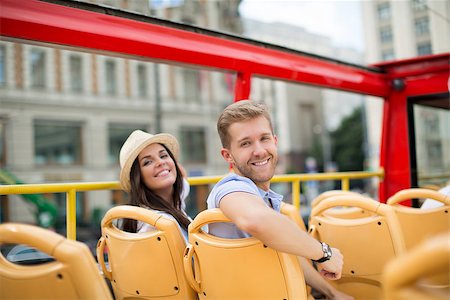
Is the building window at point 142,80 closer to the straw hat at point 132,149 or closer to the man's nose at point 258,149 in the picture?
the straw hat at point 132,149

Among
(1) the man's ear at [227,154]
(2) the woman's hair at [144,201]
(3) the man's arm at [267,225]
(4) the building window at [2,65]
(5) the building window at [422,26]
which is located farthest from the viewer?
(4) the building window at [2,65]

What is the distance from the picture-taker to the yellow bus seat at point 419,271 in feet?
2.64

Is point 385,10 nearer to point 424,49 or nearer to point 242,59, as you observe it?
point 424,49

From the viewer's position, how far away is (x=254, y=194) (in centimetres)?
164

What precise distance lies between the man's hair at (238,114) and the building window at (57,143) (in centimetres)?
1869

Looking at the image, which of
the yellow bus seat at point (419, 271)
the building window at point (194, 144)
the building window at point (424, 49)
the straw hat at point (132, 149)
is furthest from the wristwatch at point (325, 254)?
the building window at point (194, 144)

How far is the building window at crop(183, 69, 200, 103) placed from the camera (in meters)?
23.8

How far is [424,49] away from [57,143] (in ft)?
60.6

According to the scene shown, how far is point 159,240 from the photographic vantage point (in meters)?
1.78

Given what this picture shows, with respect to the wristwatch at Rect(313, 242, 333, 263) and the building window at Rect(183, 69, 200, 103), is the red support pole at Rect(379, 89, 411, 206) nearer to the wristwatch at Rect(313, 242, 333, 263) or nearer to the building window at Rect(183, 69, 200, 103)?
the wristwatch at Rect(313, 242, 333, 263)

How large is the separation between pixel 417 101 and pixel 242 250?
10.2ft

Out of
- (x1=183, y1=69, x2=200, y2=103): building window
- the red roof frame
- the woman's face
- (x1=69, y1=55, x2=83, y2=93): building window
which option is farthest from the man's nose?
(x1=183, y1=69, x2=200, y2=103): building window

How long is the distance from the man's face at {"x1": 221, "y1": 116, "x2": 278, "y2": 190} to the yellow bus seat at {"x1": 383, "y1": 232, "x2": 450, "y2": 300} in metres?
0.97

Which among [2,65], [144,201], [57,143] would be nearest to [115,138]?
[57,143]
